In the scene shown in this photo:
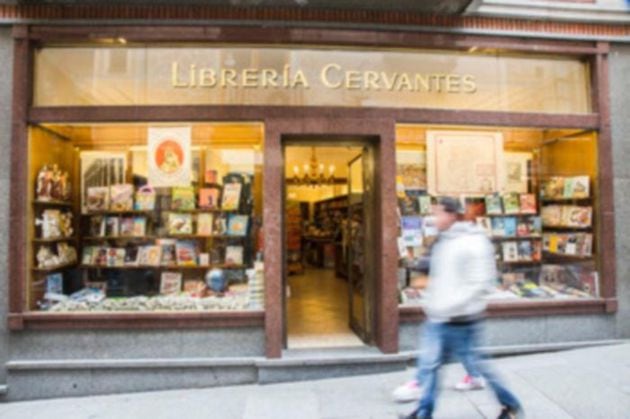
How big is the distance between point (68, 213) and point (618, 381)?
23.8ft

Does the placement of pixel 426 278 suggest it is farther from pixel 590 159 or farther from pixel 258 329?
pixel 590 159

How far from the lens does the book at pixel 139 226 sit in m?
6.65

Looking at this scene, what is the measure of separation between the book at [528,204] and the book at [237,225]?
414 centimetres

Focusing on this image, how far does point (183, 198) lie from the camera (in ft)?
21.7

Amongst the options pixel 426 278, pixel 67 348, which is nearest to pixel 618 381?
pixel 426 278

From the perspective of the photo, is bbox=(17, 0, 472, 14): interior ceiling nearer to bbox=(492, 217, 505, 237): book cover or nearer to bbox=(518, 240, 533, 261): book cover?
bbox=(492, 217, 505, 237): book cover

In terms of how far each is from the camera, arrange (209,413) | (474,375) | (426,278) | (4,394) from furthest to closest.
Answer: (4,394) < (209,413) < (426,278) < (474,375)

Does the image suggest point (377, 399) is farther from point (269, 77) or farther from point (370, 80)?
point (269, 77)

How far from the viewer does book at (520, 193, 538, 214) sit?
7.04 metres

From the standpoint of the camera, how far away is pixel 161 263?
6.60 metres

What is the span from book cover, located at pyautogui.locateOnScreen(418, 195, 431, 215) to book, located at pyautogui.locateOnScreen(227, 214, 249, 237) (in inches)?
97.8

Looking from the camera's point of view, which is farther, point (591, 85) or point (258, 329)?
point (591, 85)

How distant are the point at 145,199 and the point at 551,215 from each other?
6.01 metres

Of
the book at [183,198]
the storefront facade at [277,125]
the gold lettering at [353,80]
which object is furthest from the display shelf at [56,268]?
the gold lettering at [353,80]
